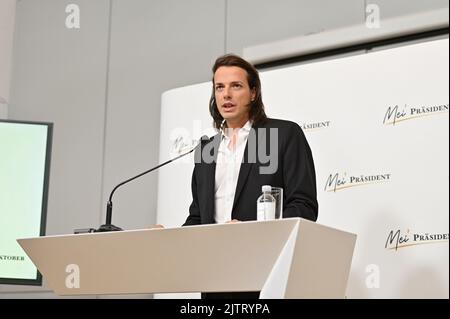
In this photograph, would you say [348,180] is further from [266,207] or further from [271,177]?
[266,207]

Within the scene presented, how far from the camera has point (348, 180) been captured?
10.9 ft

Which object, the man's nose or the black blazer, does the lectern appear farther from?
the man's nose

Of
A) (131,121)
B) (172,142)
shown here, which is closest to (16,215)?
(172,142)

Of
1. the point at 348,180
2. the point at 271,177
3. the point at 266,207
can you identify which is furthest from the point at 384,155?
the point at 266,207

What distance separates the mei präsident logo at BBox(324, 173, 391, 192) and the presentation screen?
144cm

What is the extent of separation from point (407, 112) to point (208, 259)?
1.58 meters

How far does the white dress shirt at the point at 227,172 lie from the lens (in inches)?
94.8

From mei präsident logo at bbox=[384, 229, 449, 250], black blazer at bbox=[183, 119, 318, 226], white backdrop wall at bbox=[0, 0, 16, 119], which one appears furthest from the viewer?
white backdrop wall at bbox=[0, 0, 16, 119]

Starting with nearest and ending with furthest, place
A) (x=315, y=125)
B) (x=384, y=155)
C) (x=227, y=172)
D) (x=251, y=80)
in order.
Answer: (x=227, y=172) < (x=251, y=80) < (x=384, y=155) < (x=315, y=125)

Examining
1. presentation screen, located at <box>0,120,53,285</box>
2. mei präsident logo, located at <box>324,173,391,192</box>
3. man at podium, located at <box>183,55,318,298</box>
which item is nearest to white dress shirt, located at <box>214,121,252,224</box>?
man at podium, located at <box>183,55,318,298</box>

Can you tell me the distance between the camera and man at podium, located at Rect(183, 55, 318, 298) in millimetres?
2338

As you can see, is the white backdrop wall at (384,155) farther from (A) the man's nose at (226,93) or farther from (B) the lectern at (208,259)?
(B) the lectern at (208,259)

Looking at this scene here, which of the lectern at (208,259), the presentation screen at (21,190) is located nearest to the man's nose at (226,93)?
the lectern at (208,259)

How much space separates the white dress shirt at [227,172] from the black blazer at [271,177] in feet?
0.08
